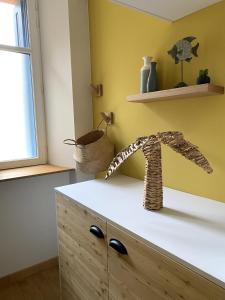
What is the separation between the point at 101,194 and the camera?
1379 mm

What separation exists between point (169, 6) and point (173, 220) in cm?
100

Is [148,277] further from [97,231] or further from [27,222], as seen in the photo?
[27,222]

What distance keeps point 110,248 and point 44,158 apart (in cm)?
149

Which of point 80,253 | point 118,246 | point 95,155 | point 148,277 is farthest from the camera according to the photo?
point 95,155

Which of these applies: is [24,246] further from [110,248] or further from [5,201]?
[110,248]

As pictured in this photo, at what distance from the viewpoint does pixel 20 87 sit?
221 cm

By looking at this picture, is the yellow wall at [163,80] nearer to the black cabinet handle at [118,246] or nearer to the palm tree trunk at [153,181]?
the palm tree trunk at [153,181]

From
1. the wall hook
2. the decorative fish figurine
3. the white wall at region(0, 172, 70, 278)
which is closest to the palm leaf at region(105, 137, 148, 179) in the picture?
the decorative fish figurine

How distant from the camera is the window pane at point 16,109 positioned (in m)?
2.13

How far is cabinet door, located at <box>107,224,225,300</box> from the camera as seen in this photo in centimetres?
71

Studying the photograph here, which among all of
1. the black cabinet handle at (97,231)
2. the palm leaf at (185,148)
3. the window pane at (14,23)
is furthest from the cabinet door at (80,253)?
the window pane at (14,23)

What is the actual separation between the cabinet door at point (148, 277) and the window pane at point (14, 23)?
6.26ft

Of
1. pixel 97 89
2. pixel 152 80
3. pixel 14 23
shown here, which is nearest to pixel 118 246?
pixel 152 80

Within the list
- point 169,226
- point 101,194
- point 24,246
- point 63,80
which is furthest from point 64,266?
point 63,80
